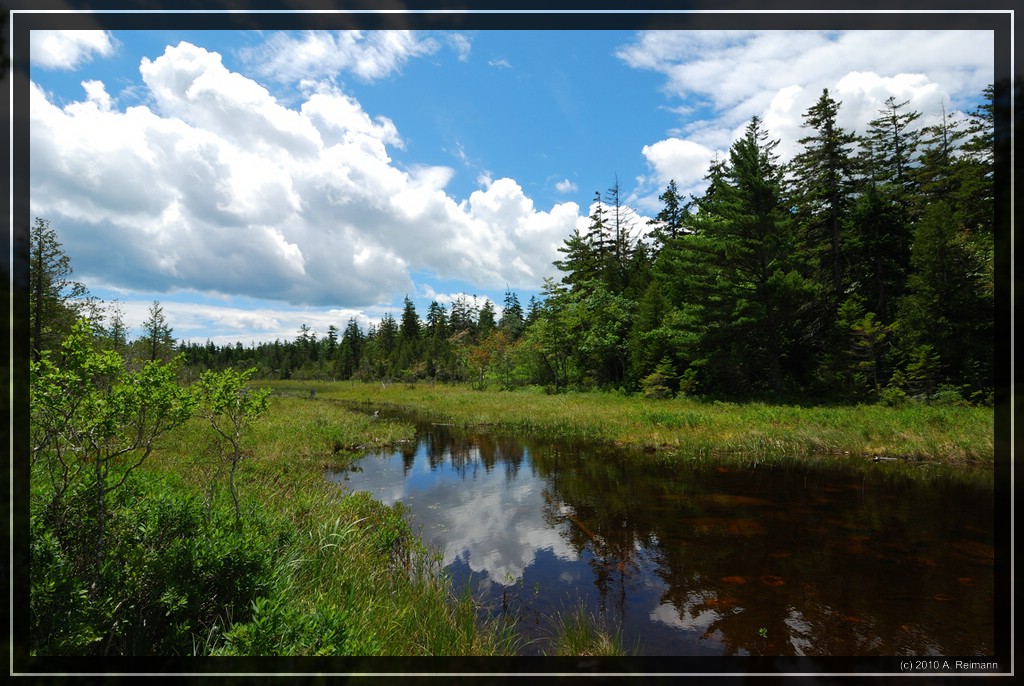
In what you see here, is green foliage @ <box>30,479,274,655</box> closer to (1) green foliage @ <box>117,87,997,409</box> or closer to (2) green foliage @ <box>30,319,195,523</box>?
(2) green foliage @ <box>30,319,195,523</box>

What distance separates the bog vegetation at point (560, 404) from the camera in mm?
4227

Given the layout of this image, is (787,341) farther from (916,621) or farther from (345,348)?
(345,348)

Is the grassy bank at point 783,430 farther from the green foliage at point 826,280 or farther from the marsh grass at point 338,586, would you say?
the marsh grass at point 338,586

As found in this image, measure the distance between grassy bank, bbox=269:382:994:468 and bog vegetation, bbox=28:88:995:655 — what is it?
13 centimetres

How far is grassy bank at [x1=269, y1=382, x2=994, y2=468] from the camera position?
47.0 feet

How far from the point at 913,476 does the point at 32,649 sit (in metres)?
18.7

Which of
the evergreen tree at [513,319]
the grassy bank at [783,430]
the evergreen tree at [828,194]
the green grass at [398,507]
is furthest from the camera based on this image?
the evergreen tree at [513,319]

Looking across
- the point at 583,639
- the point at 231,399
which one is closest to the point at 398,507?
the point at 583,639

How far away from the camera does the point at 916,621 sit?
19.4 feet

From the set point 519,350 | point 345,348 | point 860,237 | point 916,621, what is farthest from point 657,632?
point 345,348

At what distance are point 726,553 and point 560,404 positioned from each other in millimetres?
22872

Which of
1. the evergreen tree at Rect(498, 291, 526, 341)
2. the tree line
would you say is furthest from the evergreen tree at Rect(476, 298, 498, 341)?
the tree line

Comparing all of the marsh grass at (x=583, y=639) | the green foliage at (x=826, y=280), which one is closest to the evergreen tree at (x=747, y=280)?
the green foliage at (x=826, y=280)

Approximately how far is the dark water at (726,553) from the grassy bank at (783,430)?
2146mm
